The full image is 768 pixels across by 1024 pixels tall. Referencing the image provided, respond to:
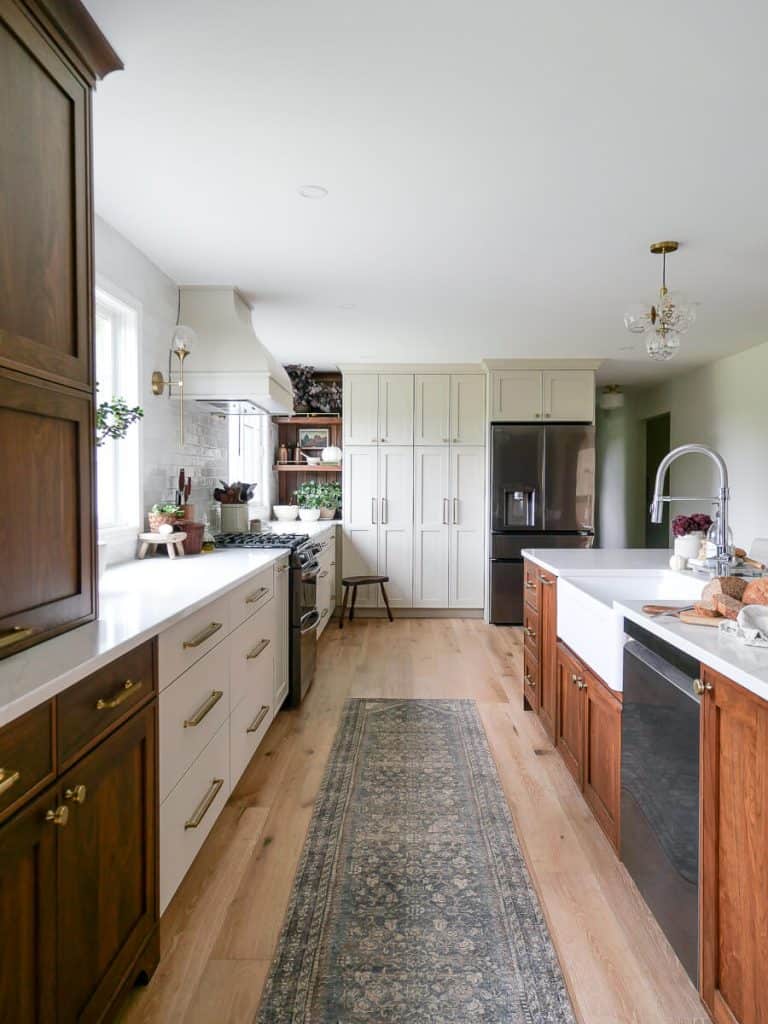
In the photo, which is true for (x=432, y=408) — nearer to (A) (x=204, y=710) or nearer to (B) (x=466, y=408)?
(B) (x=466, y=408)

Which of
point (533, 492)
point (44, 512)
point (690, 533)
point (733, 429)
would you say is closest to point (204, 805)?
point (44, 512)

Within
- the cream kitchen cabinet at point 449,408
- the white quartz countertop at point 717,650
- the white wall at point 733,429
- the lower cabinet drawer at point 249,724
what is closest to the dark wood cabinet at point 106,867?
the lower cabinet drawer at point 249,724

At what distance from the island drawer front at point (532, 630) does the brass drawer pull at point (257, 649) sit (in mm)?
1320

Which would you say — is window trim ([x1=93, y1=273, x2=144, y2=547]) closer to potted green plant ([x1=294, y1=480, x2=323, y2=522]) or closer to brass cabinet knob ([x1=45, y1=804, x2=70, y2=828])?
brass cabinet knob ([x1=45, y1=804, x2=70, y2=828])

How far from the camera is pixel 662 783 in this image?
5.14 feet

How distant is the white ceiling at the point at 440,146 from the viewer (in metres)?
1.58

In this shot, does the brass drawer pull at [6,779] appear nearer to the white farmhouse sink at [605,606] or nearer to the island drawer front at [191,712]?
the island drawer front at [191,712]

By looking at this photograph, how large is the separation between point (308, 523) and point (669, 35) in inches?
173

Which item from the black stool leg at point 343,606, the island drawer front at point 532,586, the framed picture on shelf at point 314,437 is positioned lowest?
the black stool leg at point 343,606

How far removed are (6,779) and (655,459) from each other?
756 cm

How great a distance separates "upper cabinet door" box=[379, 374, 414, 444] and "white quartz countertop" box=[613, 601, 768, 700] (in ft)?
13.8

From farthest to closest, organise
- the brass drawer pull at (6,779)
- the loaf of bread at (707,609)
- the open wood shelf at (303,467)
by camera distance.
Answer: the open wood shelf at (303,467), the loaf of bread at (707,609), the brass drawer pull at (6,779)

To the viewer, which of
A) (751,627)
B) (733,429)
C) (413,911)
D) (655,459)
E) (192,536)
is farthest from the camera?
(655,459)

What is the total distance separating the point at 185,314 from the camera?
140 inches
